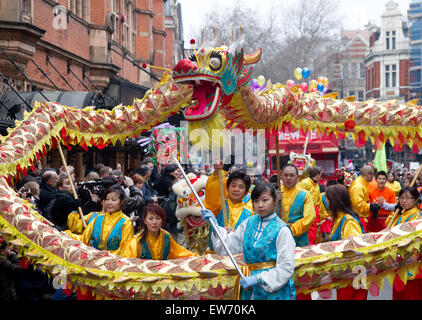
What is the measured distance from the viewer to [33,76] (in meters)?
14.5

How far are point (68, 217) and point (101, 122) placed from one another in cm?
108

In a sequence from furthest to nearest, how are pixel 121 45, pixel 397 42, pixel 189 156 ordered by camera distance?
pixel 397 42 → pixel 121 45 → pixel 189 156

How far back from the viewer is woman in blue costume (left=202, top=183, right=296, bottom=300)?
3.82 meters

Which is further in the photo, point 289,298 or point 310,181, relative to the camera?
point 310,181

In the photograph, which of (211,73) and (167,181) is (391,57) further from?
(211,73)

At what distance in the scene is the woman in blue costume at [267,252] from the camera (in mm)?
3822

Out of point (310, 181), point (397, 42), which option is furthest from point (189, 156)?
point (397, 42)

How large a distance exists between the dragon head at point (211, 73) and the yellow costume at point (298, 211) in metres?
1.95

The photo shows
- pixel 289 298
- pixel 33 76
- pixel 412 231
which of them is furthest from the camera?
pixel 33 76

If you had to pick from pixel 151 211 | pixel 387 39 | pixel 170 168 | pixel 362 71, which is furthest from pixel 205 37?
pixel 362 71

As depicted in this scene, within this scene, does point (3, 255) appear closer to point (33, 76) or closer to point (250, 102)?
point (250, 102)

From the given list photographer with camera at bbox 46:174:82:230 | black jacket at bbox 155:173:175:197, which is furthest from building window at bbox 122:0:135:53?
photographer with camera at bbox 46:174:82:230

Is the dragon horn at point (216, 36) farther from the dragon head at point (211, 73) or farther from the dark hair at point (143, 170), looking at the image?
the dark hair at point (143, 170)

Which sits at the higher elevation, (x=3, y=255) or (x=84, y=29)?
(x=84, y=29)
